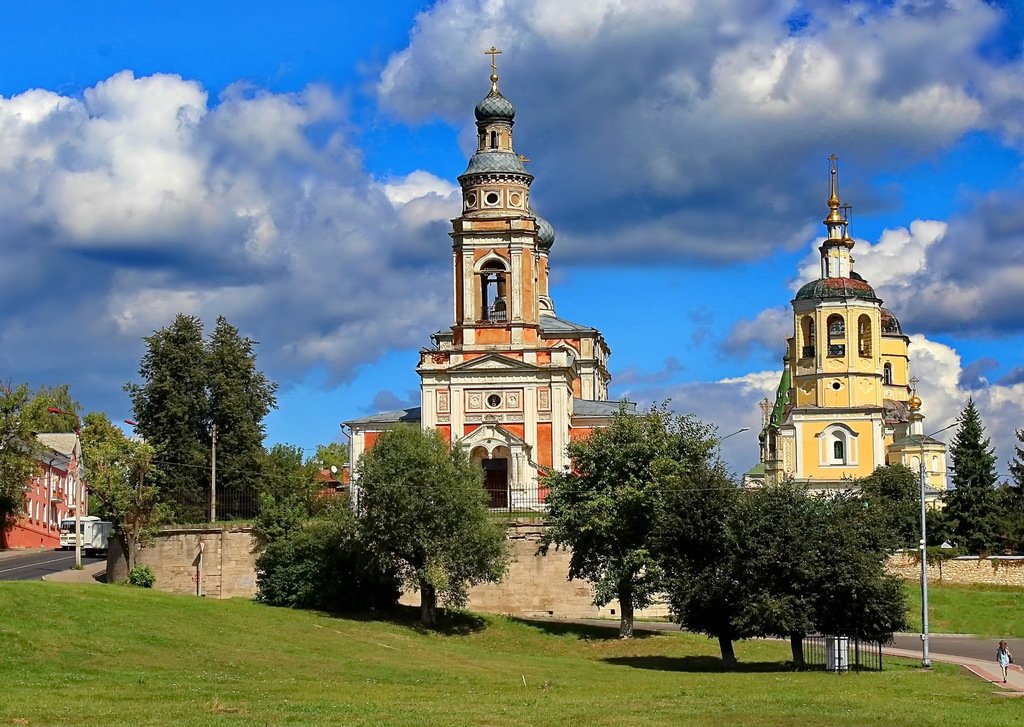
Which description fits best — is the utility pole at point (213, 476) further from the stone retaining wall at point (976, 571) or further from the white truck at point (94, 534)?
the stone retaining wall at point (976, 571)

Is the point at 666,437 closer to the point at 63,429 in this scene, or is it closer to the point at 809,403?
the point at 809,403

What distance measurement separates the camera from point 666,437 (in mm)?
56781

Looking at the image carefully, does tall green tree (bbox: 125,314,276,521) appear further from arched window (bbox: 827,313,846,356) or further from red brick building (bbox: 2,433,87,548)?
arched window (bbox: 827,313,846,356)

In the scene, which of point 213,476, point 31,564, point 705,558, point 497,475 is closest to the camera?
point 705,558

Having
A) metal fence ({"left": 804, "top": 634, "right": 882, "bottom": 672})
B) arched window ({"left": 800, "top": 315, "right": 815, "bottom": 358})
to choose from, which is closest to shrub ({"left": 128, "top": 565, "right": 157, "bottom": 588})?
metal fence ({"left": 804, "top": 634, "right": 882, "bottom": 672})

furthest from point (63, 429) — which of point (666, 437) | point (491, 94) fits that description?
point (666, 437)

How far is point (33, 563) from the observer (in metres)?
66.2

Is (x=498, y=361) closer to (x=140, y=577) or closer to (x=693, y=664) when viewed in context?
(x=140, y=577)

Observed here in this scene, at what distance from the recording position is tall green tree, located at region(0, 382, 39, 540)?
72.6 m

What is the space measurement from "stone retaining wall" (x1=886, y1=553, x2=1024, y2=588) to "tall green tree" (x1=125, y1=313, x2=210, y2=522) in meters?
29.3

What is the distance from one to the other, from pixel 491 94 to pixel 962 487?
30759 mm

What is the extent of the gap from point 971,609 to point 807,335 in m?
40.5

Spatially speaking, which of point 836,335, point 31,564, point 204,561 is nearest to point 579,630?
point 204,561

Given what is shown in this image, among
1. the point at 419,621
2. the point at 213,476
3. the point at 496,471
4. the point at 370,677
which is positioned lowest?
the point at 370,677
